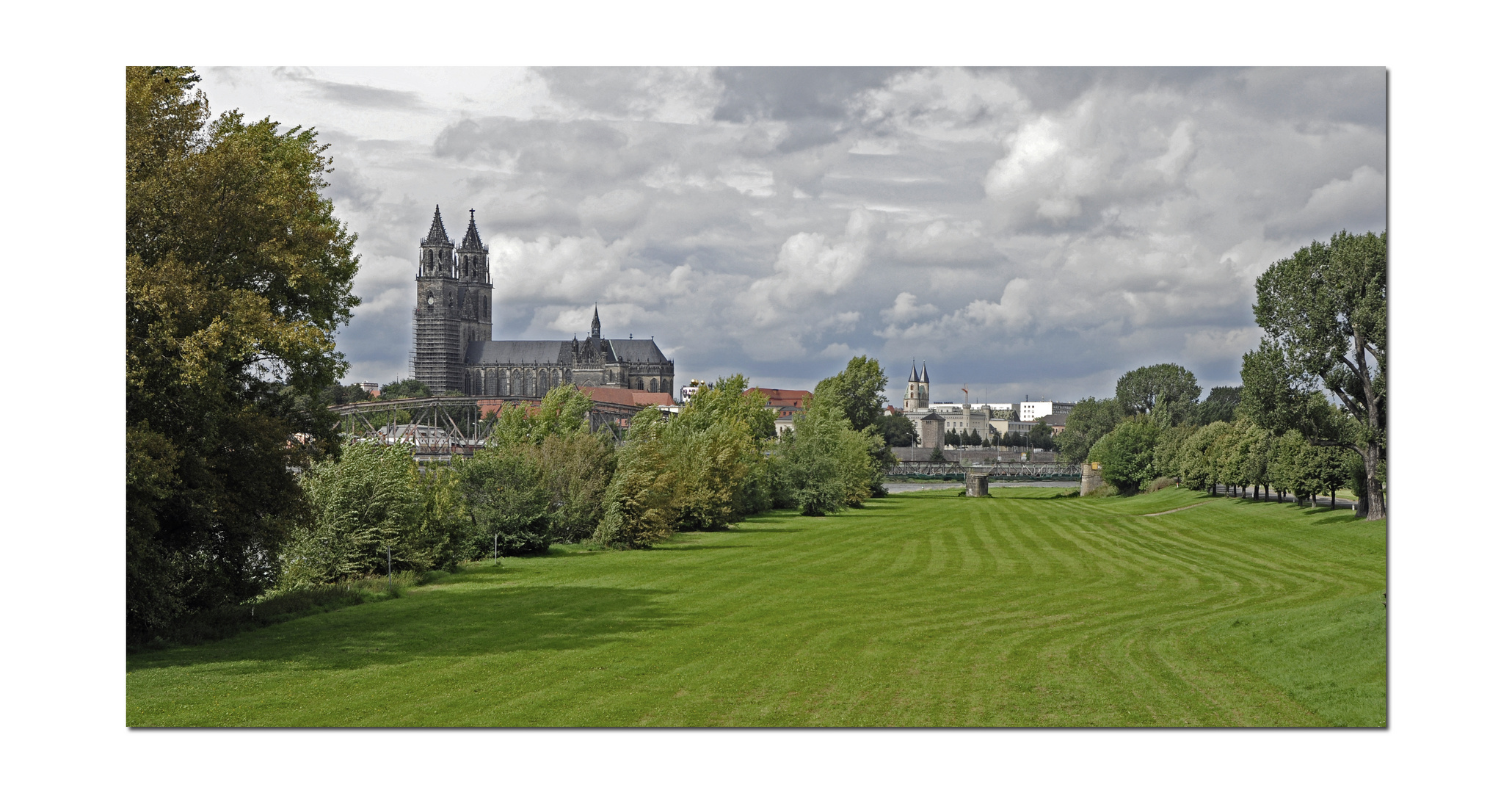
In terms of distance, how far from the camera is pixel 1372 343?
17531 millimetres

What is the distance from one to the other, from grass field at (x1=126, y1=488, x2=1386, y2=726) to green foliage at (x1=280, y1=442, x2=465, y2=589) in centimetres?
152

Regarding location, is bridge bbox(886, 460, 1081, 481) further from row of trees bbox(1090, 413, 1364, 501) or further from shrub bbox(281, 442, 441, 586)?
shrub bbox(281, 442, 441, 586)

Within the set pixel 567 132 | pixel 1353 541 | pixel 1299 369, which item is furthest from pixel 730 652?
pixel 1299 369

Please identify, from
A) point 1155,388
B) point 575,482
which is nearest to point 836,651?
point 575,482

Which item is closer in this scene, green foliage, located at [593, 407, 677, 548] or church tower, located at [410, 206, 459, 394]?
green foliage, located at [593, 407, 677, 548]

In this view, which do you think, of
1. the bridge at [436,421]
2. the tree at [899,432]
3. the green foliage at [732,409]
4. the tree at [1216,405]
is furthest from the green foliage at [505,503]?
the tree at [1216,405]

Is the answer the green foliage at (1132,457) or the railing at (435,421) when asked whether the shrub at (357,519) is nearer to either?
the railing at (435,421)

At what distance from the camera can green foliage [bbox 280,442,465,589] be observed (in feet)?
77.8

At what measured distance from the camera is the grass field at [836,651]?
1295cm

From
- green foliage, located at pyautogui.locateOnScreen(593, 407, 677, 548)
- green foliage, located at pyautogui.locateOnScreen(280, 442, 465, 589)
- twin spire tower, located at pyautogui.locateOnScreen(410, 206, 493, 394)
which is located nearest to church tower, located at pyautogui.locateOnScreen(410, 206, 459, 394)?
twin spire tower, located at pyautogui.locateOnScreen(410, 206, 493, 394)

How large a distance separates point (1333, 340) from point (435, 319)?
189765 mm

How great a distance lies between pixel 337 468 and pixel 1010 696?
16.2 meters

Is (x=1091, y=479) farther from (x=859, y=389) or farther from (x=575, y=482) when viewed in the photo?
(x=575, y=482)
